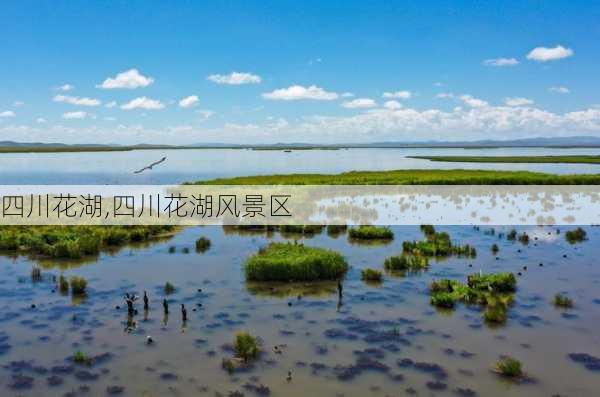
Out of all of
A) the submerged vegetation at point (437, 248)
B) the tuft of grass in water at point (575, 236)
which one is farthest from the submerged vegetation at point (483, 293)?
the tuft of grass in water at point (575, 236)

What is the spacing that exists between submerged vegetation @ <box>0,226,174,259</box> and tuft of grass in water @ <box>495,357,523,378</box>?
76.4ft

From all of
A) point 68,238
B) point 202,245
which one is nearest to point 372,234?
point 202,245

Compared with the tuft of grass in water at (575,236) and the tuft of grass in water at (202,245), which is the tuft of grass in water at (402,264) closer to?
the tuft of grass in water at (202,245)

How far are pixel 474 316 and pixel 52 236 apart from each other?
2520cm

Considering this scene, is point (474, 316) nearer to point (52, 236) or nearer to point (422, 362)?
point (422, 362)

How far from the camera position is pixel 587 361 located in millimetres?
16422

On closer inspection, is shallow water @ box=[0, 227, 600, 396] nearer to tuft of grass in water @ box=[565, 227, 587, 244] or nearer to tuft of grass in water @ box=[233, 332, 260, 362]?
tuft of grass in water @ box=[233, 332, 260, 362]

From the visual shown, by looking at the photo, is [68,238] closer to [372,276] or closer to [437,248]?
[372,276]

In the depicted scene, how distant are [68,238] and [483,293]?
2393cm

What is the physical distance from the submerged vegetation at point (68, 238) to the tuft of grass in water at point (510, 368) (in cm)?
2329

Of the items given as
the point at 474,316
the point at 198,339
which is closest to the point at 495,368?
the point at 474,316

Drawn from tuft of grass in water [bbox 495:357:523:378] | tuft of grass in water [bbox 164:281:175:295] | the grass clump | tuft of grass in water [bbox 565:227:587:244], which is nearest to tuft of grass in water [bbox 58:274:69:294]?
tuft of grass in water [bbox 164:281:175:295]

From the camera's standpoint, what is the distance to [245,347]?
16.8m

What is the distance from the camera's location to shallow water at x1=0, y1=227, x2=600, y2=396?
1519 centimetres
